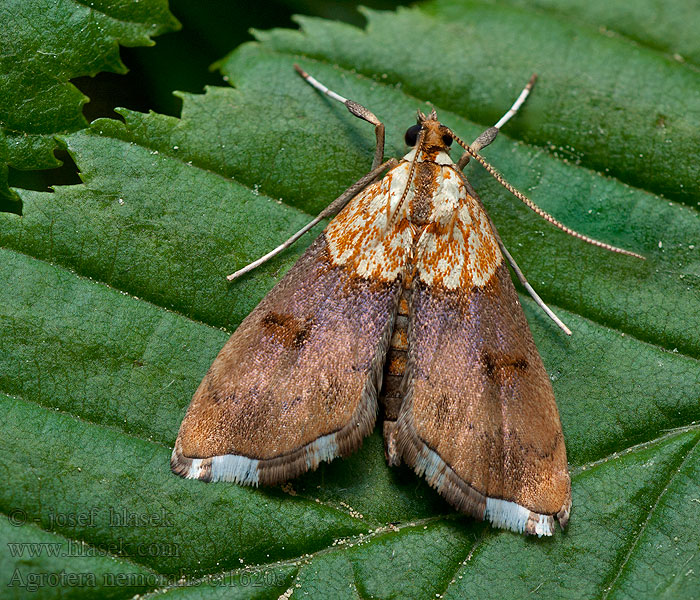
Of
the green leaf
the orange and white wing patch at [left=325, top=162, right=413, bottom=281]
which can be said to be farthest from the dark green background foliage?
the orange and white wing patch at [left=325, top=162, right=413, bottom=281]

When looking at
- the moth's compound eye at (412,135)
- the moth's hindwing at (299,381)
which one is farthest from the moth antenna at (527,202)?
the moth's hindwing at (299,381)

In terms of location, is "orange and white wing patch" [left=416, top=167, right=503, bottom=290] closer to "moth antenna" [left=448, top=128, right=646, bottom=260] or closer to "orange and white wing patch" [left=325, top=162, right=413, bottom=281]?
"orange and white wing patch" [left=325, top=162, right=413, bottom=281]

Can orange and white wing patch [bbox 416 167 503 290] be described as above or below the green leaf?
below

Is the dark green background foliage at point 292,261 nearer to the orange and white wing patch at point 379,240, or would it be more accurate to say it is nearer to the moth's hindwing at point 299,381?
the moth's hindwing at point 299,381

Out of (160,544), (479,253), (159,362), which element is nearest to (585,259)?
(479,253)

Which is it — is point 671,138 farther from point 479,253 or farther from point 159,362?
point 159,362
